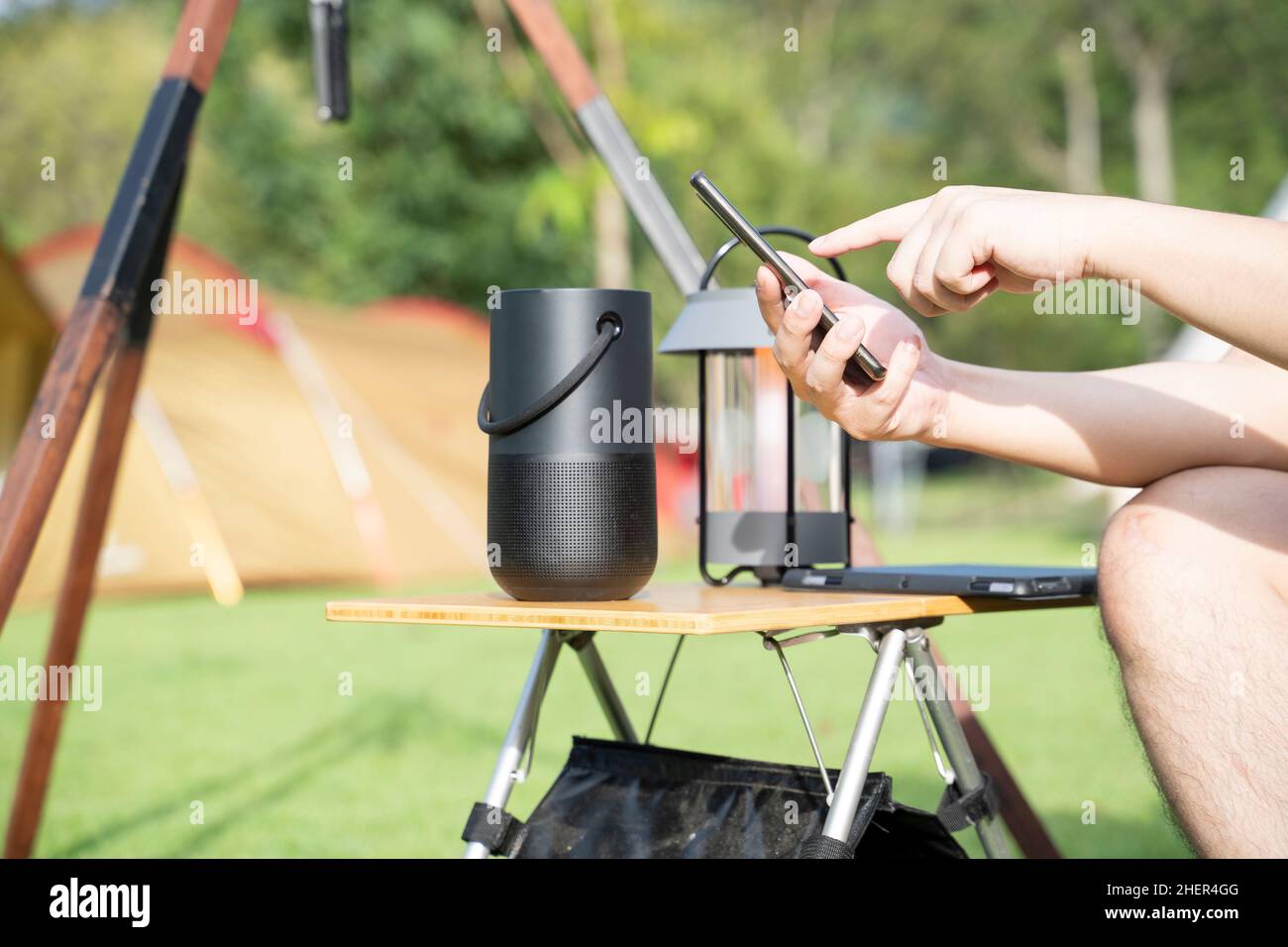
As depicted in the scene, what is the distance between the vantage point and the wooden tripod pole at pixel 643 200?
189 cm

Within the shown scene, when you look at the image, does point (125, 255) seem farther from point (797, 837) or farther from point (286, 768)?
point (286, 768)

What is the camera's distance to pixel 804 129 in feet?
85.7

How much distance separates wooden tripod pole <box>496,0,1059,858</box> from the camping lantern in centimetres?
18

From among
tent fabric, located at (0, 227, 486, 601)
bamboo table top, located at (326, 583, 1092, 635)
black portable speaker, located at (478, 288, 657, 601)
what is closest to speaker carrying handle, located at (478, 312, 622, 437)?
black portable speaker, located at (478, 288, 657, 601)

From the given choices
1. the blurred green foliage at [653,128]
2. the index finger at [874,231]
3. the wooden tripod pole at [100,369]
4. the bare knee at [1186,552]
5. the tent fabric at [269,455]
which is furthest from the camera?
the blurred green foliage at [653,128]

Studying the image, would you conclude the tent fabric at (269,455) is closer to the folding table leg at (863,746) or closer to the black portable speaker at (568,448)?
the black portable speaker at (568,448)

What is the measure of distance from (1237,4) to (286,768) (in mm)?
19427

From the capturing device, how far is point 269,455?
7680mm

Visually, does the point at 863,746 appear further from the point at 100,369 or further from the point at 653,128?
the point at 653,128

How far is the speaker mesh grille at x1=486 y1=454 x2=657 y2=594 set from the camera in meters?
1.44

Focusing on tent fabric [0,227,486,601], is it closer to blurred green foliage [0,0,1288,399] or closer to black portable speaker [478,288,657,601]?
blurred green foliage [0,0,1288,399]

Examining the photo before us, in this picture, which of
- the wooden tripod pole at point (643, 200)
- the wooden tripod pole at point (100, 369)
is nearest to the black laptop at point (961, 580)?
the wooden tripod pole at point (643, 200)

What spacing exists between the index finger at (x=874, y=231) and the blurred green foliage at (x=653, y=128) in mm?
9004

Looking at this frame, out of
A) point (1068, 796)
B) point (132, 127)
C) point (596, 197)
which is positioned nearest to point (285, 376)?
point (596, 197)
